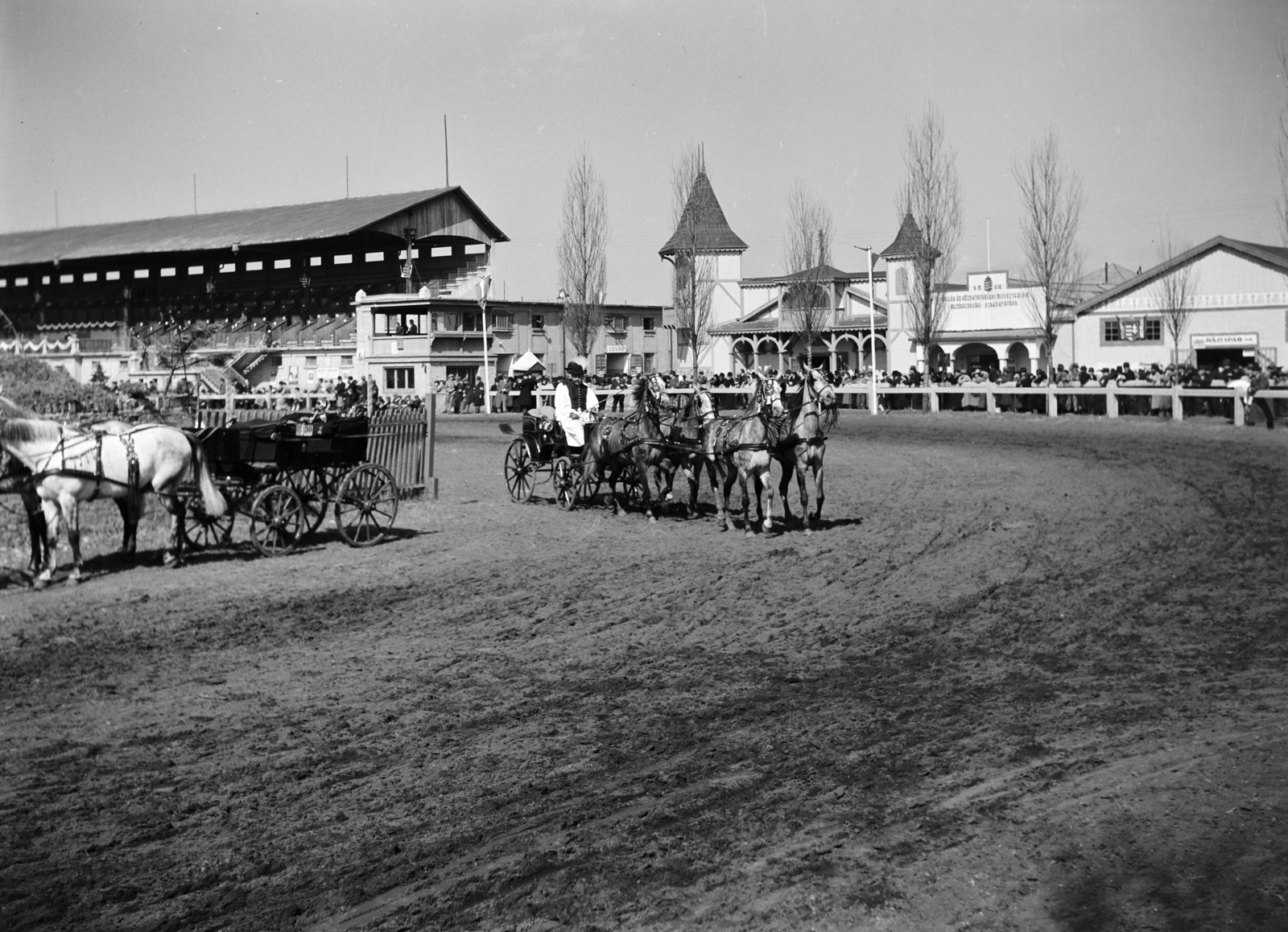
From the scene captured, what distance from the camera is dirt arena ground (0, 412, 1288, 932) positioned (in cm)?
518

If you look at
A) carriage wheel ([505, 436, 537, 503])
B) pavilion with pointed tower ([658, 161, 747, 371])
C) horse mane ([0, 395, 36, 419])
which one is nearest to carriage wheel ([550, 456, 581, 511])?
carriage wheel ([505, 436, 537, 503])

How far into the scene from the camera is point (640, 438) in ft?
57.5

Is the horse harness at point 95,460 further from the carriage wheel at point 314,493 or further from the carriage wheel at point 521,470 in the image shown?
the carriage wheel at point 521,470

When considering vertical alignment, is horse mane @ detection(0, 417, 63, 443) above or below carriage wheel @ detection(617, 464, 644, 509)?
above

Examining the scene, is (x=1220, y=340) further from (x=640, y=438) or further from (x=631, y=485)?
(x=640, y=438)

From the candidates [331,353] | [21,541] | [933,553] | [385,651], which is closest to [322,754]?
[385,651]

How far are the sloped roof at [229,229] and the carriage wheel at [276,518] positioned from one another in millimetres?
22025

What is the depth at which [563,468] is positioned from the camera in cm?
1916

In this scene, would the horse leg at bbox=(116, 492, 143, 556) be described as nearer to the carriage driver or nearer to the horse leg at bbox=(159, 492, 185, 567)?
the horse leg at bbox=(159, 492, 185, 567)

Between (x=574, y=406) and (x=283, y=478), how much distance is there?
5.40 m

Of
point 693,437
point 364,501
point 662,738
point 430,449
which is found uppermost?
point 693,437

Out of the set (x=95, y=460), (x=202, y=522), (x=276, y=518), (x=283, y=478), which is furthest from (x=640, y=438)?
(x=95, y=460)

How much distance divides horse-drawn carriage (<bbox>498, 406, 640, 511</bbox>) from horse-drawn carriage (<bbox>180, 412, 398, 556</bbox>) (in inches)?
142

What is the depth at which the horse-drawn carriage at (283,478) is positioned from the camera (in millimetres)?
14430
